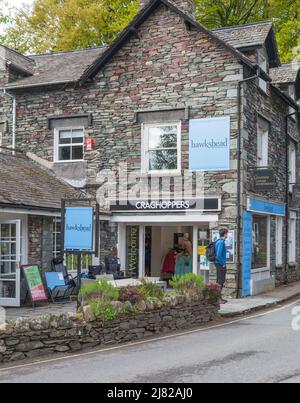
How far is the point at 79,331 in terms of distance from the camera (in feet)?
33.7

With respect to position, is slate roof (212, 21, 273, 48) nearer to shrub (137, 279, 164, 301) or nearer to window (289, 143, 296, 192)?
window (289, 143, 296, 192)

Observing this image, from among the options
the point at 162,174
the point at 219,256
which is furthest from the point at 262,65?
the point at 219,256

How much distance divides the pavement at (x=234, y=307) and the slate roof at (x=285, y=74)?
315 inches

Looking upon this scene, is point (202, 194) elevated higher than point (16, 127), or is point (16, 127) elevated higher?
point (16, 127)

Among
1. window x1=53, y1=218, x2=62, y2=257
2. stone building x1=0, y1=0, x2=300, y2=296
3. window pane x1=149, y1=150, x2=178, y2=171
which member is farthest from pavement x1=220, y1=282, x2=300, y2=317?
window x1=53, y1=218, x2=62, y2=257

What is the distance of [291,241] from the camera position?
78.6ft

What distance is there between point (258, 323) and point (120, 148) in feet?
27.1

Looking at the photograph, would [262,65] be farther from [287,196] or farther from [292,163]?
[292,163]

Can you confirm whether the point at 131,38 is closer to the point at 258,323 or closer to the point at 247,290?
the point at 247,290

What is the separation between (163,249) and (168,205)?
8.15ft

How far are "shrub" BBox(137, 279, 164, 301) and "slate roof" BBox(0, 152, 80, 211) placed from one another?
167 inches

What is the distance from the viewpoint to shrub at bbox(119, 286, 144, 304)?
37.5ft

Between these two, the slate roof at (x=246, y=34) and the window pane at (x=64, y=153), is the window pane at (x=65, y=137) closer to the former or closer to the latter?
the window pane at (x=64, y=153)
